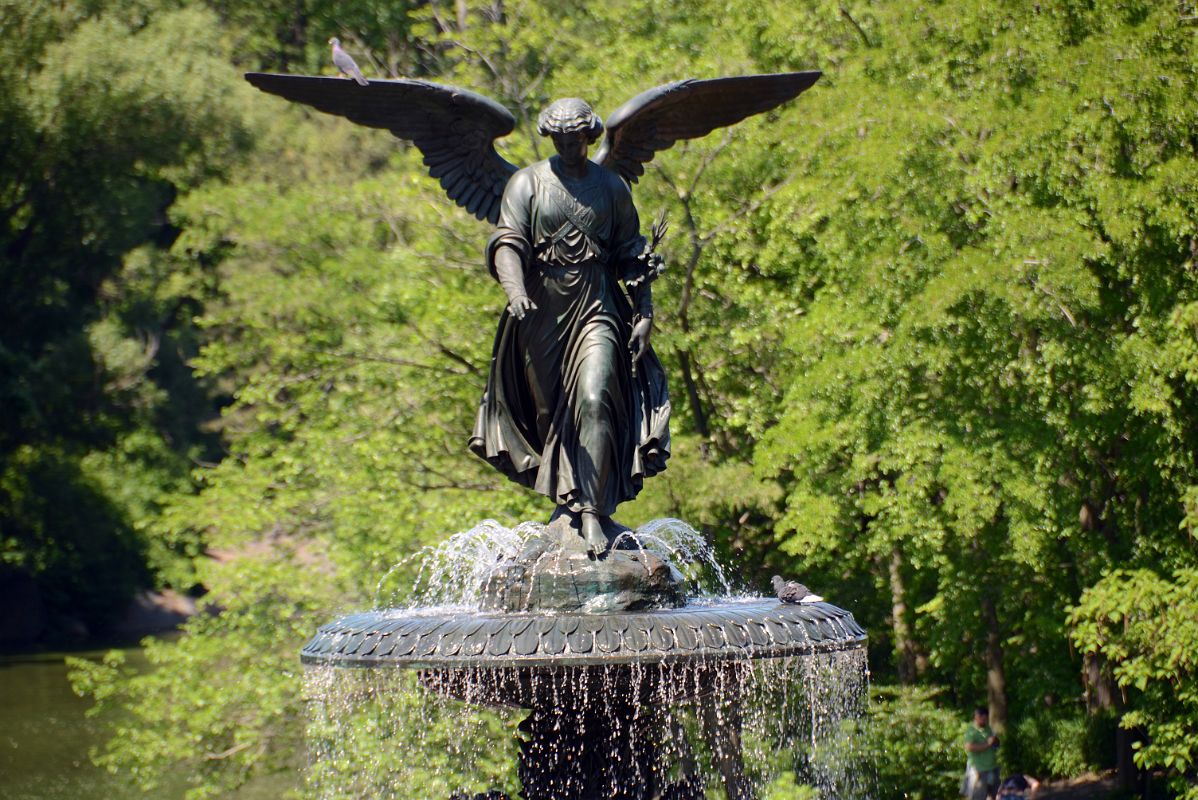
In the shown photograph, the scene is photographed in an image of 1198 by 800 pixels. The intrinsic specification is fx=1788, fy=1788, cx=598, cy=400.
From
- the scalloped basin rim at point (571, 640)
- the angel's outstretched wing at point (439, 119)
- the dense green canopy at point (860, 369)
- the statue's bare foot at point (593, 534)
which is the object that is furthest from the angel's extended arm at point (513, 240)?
the dense green canopy at point (860, 369)

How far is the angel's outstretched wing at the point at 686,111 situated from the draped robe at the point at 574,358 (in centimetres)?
29

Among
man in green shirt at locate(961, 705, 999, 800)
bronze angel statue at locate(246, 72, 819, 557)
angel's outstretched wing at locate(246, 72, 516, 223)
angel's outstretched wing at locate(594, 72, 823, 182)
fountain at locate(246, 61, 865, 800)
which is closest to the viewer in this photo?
fountain at locate(246, 61, 865, 800)

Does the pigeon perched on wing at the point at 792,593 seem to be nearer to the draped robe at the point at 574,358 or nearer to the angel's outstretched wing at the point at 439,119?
the draped robe at the point at 574,358

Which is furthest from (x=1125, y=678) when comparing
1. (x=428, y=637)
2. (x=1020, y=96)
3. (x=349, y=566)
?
(x=428, y=637)

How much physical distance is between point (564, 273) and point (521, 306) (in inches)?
22.0

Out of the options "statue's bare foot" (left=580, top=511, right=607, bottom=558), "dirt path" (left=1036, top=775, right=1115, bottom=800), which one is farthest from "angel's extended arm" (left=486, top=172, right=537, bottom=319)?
"dirt path" (left=1036, top=775, right=1115, bottom=800)

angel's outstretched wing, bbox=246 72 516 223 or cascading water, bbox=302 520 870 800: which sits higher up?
angel's outstretched wing, bbox=246 72 516 223

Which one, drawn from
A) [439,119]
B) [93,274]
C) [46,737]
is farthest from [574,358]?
[93,274]

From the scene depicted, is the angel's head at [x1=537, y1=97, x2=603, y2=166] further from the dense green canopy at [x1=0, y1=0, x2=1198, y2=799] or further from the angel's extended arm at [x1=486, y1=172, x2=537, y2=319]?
the dense green canopy at [x1=0, y1=0, x2=1198, y2=799]

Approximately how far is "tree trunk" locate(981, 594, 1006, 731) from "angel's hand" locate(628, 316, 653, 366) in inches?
435

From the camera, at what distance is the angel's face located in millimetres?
8531

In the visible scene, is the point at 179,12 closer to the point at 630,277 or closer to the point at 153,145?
the point at 153,145

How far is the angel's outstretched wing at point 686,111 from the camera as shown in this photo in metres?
9.05

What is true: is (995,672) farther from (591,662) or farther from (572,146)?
(591,662)
